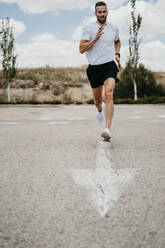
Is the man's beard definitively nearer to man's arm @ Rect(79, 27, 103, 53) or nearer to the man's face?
the man's face

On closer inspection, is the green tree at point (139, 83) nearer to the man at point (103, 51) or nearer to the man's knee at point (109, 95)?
the man at point (103, 51)

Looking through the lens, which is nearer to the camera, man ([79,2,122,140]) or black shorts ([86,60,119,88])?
man ([79,2,122,140])

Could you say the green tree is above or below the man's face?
below

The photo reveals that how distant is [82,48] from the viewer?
5848 mm

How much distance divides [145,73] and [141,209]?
1062 inches

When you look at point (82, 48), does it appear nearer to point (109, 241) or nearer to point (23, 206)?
point (23, 206)

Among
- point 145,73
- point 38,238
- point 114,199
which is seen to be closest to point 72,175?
point 114,199

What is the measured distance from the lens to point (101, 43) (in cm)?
597

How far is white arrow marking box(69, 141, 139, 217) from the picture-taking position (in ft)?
8.36

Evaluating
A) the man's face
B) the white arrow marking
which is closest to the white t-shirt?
the man's face

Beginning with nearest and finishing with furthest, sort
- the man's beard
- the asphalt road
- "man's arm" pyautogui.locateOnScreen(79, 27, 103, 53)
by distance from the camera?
the asphalt road, "man's arm" pyautogui.locateOnScreen(79, 27, 103, 53), the man's beard

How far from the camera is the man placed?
18.9 ft

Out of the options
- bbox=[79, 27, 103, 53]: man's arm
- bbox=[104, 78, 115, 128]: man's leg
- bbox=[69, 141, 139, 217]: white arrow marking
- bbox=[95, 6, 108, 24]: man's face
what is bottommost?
bbox=[69, 141, 139, 217]: white arrow marking

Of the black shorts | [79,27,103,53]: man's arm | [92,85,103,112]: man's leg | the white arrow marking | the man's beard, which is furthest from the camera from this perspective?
[92,85,103,112]: man's leg
